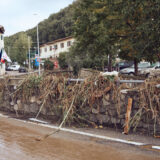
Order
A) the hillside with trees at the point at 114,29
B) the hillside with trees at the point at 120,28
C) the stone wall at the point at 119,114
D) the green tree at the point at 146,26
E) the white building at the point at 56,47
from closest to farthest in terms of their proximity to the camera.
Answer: the stone wall at the point at 119,114, the green tree at the point at 146,26, the hillside with trees at the point at 120,28, the hillside with trees at the point at 114,29, the white building at the point at 56,47

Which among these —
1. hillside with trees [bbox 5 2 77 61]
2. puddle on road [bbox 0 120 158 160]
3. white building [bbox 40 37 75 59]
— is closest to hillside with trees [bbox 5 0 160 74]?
puddle on road [bbox 0 120 158 160]

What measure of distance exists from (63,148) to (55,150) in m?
0.22

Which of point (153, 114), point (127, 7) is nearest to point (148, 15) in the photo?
A: point (127, 7)

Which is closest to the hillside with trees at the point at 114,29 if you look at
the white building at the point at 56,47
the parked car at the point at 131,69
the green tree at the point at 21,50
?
the parked car at the point at 131,69

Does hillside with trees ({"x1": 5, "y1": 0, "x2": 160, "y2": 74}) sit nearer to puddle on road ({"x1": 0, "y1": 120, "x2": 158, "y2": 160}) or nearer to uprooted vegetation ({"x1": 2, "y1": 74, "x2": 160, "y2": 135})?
uprooted vegetation ({"x1": 2, "y1": 74, "x2": 160, "y2": 135})

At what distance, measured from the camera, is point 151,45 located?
10.8 metres

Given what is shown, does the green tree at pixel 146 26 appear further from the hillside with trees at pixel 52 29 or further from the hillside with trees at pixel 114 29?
the hillside with trees at pixel 52 29

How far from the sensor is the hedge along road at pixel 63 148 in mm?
4637

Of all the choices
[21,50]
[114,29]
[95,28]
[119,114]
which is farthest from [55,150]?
[21,50]

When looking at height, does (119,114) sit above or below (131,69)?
below

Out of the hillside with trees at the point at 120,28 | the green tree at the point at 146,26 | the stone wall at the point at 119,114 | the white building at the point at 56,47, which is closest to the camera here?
the stone wall at the point at 119,114

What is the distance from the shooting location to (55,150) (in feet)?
16.5

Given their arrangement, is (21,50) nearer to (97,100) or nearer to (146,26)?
(146,26)

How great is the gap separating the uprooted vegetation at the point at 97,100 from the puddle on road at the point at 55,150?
1418 millimetres
